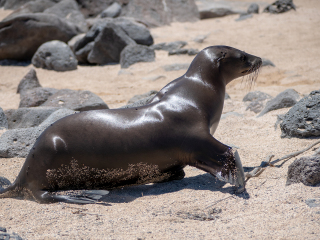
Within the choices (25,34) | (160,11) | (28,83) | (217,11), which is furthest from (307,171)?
(217,11)

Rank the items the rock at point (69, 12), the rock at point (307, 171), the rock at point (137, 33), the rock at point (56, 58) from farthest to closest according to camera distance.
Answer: the rock at point (69, 12), the rock at point (137, 33), the rock at point (56, 58), the rock at point (307, 171)

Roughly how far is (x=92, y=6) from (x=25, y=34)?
662cm

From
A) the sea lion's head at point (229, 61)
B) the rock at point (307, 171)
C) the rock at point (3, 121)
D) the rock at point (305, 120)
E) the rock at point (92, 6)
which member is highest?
the sea lion's head at point (229, 61)

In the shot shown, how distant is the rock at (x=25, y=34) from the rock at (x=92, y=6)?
5.67 meters

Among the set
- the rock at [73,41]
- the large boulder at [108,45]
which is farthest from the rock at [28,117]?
the rock at [73,41]

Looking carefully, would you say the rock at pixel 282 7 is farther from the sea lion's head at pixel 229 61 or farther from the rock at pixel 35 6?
the sea lion's head at pixel 229 61

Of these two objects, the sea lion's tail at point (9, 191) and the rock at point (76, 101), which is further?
the rock at point (76, 101)

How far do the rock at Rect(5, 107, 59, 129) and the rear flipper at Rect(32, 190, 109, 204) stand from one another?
2.29 metres

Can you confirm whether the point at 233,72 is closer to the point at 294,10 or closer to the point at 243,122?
the point at 243,122

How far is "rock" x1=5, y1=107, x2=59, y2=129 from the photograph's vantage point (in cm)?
497

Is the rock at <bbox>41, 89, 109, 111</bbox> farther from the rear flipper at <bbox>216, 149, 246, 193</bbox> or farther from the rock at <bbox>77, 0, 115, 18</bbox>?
the rock at <bbox>77, 0, 115, 18</bbox>

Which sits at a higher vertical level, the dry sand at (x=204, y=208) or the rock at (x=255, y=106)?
the dry sand at (x=204, y=208)

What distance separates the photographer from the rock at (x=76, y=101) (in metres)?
5.55

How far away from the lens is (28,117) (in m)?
5.02
